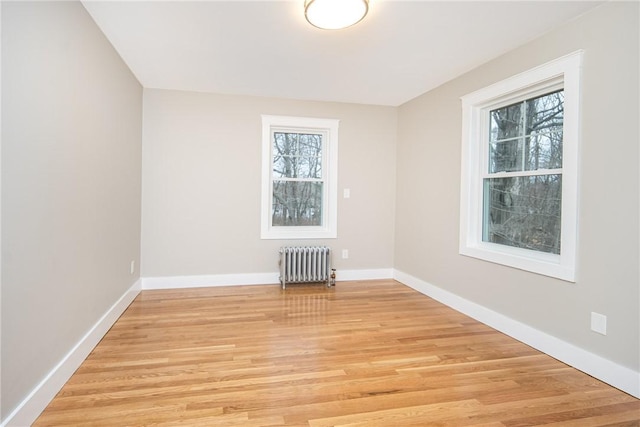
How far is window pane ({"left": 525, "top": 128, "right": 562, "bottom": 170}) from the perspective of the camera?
8.31 ft

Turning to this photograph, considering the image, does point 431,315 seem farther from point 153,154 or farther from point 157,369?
point 153,154

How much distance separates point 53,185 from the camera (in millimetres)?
1846

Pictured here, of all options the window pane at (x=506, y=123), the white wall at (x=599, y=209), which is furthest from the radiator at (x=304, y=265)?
the window pane at (x=506, y=123)

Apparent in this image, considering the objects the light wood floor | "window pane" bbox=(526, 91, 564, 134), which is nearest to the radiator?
the light wood floor

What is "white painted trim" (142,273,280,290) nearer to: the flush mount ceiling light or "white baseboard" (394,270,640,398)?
"white baseboard" (394,270,640,398)

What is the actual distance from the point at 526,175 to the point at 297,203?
2.64 metres

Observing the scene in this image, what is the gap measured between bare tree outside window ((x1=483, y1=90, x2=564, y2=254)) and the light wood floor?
0.88 meters

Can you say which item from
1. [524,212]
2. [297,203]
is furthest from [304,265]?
[524,212]

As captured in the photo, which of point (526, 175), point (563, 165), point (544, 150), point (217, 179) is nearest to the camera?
point (563, 165)

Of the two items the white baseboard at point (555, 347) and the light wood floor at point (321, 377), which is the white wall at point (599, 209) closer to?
the white baseboard at point (555, 347)

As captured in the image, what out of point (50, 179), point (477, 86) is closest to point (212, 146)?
point (50, 179)

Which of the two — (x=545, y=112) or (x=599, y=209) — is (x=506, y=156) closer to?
(x=545, y=112)

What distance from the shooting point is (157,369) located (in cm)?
216

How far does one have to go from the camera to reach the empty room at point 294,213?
176 cm
